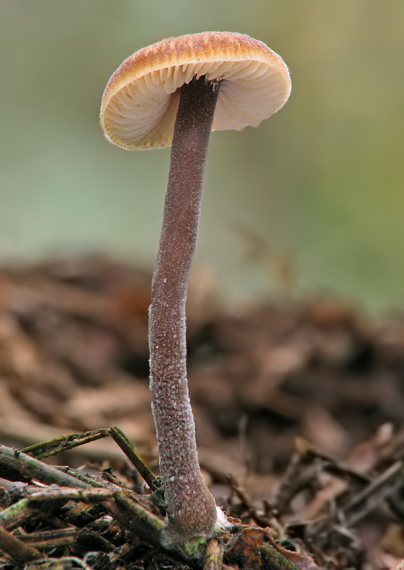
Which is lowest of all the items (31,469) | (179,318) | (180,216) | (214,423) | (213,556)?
(213,556)

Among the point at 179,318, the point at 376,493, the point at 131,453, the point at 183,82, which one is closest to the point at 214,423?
the point at 376,493

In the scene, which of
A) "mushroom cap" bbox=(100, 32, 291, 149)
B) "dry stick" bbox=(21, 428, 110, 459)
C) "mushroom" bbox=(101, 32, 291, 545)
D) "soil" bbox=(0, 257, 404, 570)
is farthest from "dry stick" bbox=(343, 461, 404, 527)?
"mushroom cap" bbox=(100, 32, 291, 149)

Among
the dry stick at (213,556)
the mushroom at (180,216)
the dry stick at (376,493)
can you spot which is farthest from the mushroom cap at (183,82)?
the dry stick at (376,493)

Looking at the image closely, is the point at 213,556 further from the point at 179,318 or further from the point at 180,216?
the point at 180,216

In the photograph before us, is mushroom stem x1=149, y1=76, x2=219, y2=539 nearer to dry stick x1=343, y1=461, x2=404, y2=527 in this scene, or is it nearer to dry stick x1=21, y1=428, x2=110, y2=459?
dry stick x1=21, y1=428, x2=110, y2=459

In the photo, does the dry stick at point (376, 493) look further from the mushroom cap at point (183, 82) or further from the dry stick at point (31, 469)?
the mushroom cap at point (183, 82)
